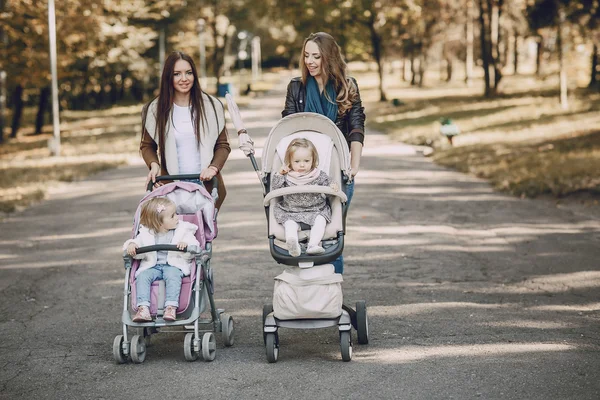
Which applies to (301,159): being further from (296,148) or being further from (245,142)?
(245,142)

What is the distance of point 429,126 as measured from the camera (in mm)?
26344

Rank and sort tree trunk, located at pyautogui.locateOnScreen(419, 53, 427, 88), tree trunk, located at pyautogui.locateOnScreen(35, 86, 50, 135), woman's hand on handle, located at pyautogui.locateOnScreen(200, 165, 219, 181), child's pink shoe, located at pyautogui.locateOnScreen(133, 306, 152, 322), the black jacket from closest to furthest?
child's pink shoe, located at pyautogui.locateOnScreen(133, 306, 152, 322), woman's hand on handle, located at pyautogui.locateOnScreen(200, 165, 219, 181), the black jacket, tree trunk, located at pyautogui.locateOnScreen(35, 86, 50, 135), tree trunk, located at pyautogui.locateOnScreen(419, 53, 427, 88)

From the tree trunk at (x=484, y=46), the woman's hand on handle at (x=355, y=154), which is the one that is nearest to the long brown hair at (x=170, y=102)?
the woman's hand on handle at (x=355, y=154)

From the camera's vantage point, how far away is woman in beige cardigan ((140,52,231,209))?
627 centimetres

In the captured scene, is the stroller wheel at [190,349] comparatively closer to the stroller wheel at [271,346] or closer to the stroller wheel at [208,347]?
the stroller wheel at [208,347]

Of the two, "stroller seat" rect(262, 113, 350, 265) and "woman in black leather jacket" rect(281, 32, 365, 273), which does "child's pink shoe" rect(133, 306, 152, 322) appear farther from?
"woman in black leather jacket" rect(281, 32, 365, 273)

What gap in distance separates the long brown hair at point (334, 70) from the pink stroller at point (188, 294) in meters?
1.19

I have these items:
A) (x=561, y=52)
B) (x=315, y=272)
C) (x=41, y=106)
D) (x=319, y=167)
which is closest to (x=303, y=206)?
(x=319, y=167)

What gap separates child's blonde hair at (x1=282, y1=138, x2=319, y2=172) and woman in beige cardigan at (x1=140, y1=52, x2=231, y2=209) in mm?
729

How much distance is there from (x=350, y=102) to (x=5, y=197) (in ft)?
33.2

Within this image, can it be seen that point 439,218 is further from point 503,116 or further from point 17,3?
point 17,3

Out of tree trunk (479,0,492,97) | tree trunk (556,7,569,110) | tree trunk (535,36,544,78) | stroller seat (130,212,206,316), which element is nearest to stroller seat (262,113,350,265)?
stroller seat (130,212,206,316)

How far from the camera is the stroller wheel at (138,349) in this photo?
18.4 ft

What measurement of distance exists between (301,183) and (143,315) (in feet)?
4.50
